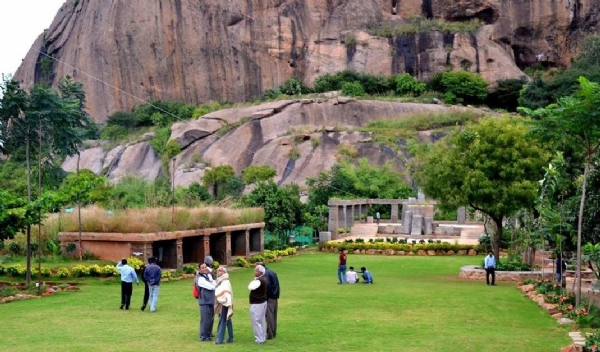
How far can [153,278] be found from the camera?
16.8 m

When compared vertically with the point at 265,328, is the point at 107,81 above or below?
above

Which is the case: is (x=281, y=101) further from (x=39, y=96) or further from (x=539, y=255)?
(x=539, y=255)

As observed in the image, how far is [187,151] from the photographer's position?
2479 inches

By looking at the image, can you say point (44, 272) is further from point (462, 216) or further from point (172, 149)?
point (172, 149)

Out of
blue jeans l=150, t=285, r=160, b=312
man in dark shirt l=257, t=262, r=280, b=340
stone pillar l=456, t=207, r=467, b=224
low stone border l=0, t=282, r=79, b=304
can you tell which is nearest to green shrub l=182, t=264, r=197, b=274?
low stone border l=0, t=282, r=79, b=304

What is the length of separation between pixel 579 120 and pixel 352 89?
171 ft

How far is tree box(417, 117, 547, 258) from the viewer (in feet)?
86.1

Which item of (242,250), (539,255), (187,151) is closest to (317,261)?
(242,250)

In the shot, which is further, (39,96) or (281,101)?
(281,101)

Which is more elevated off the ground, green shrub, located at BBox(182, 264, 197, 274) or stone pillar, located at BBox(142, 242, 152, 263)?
stone pillar, located at BBox(142, 242, 152, 263)

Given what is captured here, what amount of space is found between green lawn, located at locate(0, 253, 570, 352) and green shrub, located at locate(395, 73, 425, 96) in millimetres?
46838

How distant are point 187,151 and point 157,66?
17796 millimetres

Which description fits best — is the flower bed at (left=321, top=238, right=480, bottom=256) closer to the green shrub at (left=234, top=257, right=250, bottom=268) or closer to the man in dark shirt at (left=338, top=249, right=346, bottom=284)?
the green shrub at (left=234, top=257, right=250, bottom=268)

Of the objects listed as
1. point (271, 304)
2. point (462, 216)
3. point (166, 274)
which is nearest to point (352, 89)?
point (462, 216)
